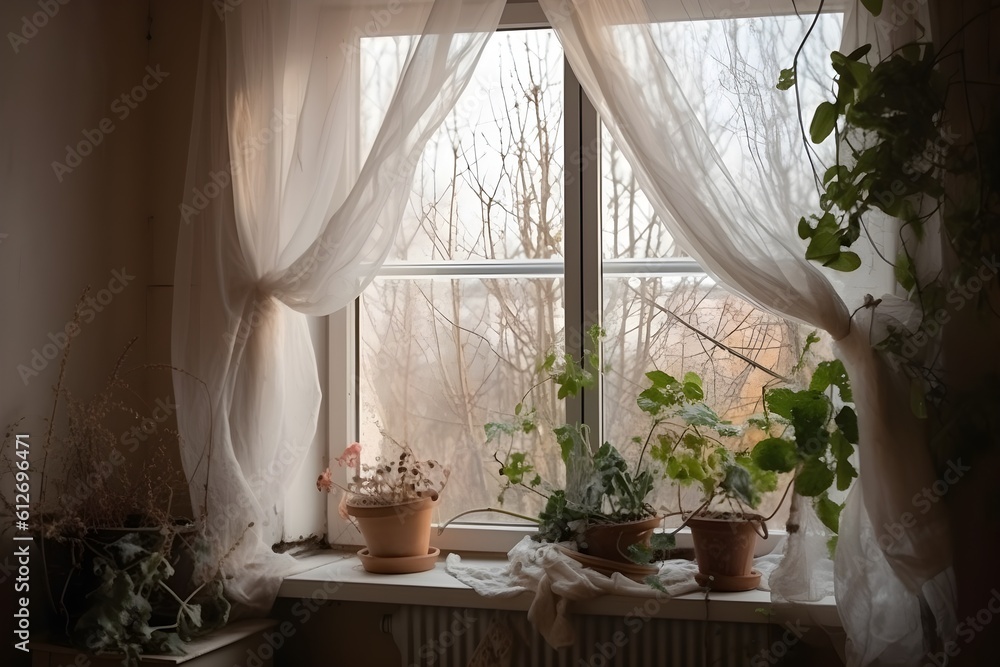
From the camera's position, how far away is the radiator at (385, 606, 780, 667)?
201 centimetres

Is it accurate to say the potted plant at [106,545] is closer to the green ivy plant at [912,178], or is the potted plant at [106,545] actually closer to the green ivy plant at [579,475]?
the green ivy plant at [579,475]

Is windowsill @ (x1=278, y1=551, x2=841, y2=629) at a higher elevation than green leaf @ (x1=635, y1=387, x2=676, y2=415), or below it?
below

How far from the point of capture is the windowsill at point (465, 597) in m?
1.89

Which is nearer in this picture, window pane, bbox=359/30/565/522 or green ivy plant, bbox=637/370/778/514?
green ivy plant, bbox=637/370/778/514

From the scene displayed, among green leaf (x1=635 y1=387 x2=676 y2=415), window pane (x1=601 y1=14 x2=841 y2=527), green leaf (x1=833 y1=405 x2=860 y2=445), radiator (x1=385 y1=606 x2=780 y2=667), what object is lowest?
radiator (x1=385 y1=606 x2=780 y2=667)

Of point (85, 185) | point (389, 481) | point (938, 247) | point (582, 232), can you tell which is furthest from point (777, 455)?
point (85, 185)

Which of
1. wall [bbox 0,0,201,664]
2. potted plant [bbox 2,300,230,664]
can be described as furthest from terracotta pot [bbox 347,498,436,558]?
wall [bbox 0,0,201,664]

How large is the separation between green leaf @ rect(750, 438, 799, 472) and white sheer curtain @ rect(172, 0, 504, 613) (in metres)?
1.00

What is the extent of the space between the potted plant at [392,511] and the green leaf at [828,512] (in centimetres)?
94

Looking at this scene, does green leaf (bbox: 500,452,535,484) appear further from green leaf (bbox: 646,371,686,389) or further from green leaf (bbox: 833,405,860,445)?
green leaf (bbox: 833,405,860,445)

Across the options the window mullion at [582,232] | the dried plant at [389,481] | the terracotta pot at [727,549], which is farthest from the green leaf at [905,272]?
the dried plant at [389,481]

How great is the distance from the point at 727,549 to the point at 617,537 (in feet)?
0.82

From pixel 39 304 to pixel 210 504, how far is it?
2.02 feet

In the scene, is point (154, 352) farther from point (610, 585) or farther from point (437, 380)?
point (610, 585)
